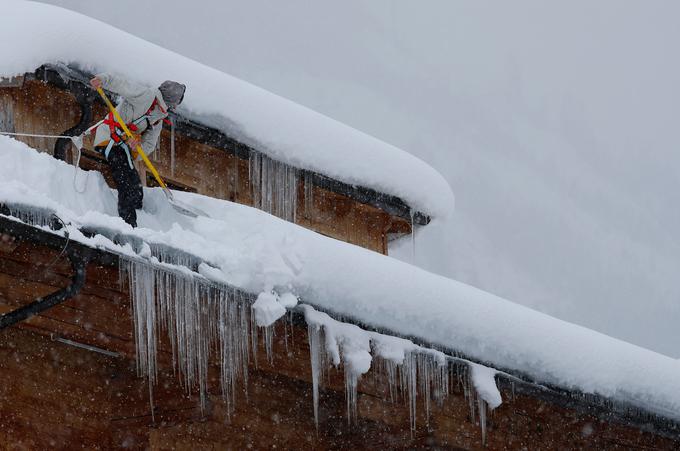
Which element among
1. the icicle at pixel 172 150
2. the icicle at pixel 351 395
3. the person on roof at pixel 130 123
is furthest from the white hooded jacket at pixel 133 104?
the icicle at pixel 351 395

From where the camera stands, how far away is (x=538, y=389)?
5555mm

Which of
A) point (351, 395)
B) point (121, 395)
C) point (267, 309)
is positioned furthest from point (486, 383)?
point (121, 395)

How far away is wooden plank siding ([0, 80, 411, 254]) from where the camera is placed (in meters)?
6.06

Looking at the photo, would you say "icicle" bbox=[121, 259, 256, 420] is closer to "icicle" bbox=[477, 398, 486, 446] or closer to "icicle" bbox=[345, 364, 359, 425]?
"icicle" bbox=[345, 364, 359, 425]

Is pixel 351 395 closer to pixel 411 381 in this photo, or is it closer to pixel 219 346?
pixel 411 381

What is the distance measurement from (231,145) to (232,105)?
32cm

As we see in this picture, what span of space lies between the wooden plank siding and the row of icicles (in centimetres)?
164

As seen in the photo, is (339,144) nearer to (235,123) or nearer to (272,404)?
(235,123)

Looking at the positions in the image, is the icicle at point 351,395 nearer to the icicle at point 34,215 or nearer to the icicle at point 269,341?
the icicle at point 269,341

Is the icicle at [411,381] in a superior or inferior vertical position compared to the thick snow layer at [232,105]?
inferior

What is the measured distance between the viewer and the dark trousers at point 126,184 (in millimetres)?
5145

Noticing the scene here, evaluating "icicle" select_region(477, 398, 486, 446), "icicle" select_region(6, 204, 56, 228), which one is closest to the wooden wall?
"icicle" select_region(477, 398, 486, 446)

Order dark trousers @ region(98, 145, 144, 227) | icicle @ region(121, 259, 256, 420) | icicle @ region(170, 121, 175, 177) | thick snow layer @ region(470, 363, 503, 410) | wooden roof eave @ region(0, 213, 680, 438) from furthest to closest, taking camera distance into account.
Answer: icicle @ region(170, 121, 175, 177), thick snow layer @ region(470, 363, 503, 410), dark trousers @ region(98, 145, 144, 227), icicle @ region(121, 259, 256, 420), wooden roof eave @ region(0, 213, 680, 438)

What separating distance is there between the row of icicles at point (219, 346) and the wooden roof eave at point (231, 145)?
1687mm
